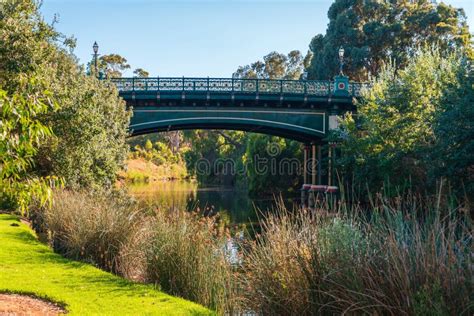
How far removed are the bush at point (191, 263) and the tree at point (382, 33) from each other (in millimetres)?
33726

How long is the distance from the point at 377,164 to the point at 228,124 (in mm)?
9425

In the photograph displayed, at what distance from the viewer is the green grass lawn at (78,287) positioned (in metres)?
5.84

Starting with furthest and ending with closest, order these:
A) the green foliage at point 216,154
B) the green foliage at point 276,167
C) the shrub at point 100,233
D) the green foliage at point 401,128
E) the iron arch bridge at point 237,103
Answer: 1. the green foliage at point 216,154
2. the green foliage at point 276,167
3. the iron arch bridge at point 237,103
4. the green foliage at point 401,128
5. the shrub at point 100,233

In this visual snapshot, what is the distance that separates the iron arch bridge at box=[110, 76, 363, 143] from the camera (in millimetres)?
24516

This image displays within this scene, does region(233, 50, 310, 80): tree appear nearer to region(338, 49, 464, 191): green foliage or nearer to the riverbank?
the riverbank

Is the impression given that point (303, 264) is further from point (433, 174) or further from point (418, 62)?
point (418, 62)

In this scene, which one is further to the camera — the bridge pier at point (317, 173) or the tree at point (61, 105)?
the bridge pier at point (317, 173)

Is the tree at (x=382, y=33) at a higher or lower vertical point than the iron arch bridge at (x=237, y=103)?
higher

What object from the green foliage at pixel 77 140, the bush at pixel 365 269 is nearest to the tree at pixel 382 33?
the green foliage at pixel 77 140

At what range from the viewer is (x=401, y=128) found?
766 inches

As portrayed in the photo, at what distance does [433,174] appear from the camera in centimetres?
1441

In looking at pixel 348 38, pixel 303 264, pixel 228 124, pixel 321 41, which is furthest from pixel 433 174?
pixel 321 41

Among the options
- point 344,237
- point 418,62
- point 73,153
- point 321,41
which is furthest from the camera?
point 321,41

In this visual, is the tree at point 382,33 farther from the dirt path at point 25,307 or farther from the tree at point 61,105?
the dirt path at point 25,307
